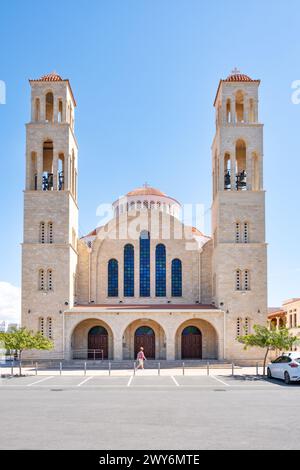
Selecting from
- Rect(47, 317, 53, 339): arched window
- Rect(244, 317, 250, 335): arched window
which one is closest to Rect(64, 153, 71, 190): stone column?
Rect(47, 317, 53, 339): arched window

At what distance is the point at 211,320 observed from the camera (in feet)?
125

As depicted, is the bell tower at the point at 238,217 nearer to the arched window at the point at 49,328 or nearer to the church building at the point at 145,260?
the church building at the point at 145,260

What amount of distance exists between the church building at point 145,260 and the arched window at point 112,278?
0.24 feet

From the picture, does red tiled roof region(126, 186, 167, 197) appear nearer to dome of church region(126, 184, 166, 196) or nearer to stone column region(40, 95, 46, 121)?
dome of church region(126, 184, 166, 196)

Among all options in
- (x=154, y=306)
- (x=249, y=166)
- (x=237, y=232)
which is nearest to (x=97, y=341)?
(x=154, y=306)

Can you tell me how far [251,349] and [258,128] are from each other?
49.2ft

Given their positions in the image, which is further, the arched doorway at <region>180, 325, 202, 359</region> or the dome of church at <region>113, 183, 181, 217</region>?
the dome of church at <region>113, 183, 181, 217</region>

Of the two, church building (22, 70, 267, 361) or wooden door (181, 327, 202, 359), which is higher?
church building (22, 70, 267, 361)

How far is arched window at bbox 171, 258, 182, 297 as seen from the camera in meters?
42.0

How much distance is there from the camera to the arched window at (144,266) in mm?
41750

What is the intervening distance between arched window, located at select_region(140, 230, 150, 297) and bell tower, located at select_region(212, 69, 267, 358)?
483 cm

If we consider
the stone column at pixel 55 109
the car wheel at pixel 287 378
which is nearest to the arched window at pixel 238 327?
the car wheel at pixel 287 378
